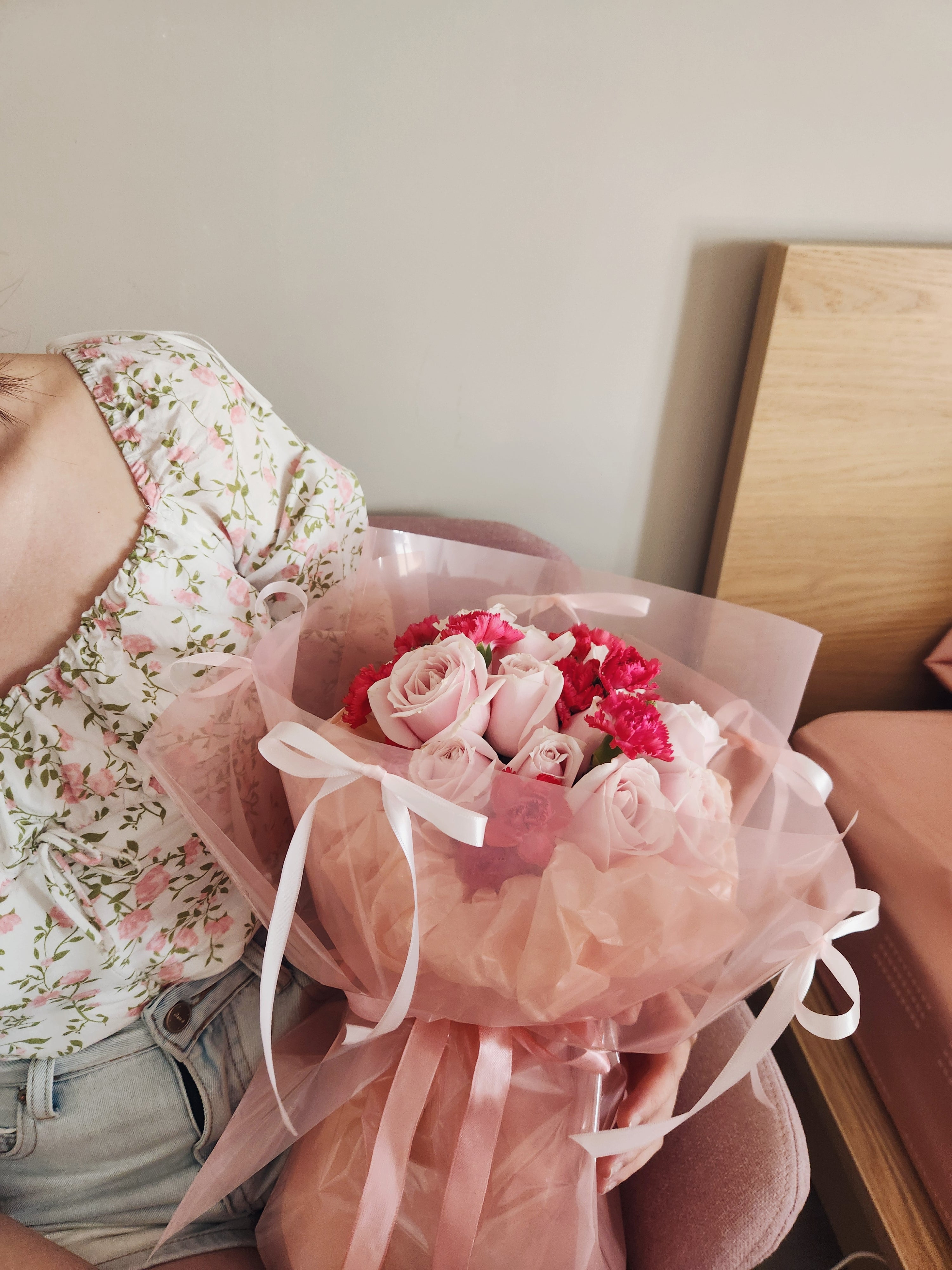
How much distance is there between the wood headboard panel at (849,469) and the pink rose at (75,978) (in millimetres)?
910

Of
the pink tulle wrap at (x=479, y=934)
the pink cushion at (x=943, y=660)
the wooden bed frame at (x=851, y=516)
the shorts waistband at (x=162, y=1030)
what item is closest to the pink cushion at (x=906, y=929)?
the wooden bed frame at (x=851, y=516)

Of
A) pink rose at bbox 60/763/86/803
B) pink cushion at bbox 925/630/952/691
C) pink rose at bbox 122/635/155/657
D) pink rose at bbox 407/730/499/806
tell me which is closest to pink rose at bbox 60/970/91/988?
pink rose at bbox 60/763/86/803

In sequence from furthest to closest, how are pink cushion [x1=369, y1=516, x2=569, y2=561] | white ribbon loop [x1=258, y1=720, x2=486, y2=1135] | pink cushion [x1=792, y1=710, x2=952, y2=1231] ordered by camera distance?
pink cushion [x1=369, y1=516, x2=569, y2=561] < pink cushion [x1=792, y1=710, x2=952, y2=1231] < white ribbon loop [x1=258, y1=720, x2=486, y2=1135]

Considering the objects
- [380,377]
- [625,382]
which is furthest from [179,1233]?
[625,382]

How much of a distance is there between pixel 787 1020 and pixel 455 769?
266 millimetres

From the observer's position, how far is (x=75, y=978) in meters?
0.65

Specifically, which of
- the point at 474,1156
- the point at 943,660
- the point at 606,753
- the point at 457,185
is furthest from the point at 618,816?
the point at 943,660

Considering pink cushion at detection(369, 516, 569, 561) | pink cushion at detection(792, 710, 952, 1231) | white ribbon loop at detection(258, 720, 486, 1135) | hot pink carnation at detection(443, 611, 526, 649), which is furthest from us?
pink cushion at detection(369, 516, 569, 561)

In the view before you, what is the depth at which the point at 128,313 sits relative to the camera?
3.07 ft

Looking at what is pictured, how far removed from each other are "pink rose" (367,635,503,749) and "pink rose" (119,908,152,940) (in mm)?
309

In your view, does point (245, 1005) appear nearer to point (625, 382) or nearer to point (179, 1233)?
point (179, 1233)

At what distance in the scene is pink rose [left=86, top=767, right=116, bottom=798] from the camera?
2.12 ft

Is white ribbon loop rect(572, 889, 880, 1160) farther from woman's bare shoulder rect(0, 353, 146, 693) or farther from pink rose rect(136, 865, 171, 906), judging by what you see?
woman's bare shoulder rect(0, 353, 146, 693)

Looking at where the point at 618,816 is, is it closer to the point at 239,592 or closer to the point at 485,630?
the point at 485,630
